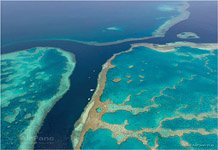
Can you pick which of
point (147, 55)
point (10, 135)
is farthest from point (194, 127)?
point (10, 135)

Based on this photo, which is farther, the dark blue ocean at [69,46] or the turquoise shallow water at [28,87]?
the turquoise shallow water at [28,87]

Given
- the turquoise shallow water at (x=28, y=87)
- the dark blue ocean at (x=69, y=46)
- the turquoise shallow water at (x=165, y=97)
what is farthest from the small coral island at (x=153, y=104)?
the turquoise shallow water at (x=28, y=87)

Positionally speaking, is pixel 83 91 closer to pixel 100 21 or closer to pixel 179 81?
pixel 179 81

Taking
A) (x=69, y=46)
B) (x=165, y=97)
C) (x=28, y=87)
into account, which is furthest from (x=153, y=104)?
(x=69, y=46)

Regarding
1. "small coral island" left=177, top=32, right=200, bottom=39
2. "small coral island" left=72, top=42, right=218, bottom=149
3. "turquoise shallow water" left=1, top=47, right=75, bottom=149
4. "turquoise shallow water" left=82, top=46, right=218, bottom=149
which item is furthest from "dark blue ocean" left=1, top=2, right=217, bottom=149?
"turquoise shallow water" left=82, top=46, right=218, bottom=149

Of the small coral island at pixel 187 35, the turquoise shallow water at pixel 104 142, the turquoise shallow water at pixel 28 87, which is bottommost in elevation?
the turquoise shallow water at pixel 104 142

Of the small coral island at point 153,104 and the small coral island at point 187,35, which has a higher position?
the small coral island at point 187,35

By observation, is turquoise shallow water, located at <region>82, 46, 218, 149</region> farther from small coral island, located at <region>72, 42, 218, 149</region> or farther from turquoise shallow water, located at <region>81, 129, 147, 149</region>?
turquoise shallow water, located at <region>81, 129, 147, 149</region>

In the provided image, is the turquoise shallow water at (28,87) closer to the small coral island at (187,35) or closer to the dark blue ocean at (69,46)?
the dark blue ocean at (69,46)
